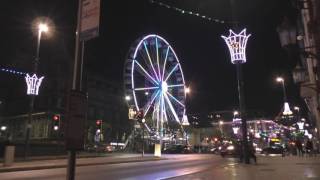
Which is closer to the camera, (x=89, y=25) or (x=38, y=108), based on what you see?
(x=89, y=25)

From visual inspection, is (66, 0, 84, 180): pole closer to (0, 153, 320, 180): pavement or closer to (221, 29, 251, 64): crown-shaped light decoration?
(0, 153, 320, 180): pavement

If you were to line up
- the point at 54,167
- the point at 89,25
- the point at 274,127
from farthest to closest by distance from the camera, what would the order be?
the point at 274,127
the point at 54,167
the point at 89,25

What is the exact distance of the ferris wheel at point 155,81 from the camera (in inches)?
1763

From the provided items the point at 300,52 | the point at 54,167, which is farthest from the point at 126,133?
the point at 300,52

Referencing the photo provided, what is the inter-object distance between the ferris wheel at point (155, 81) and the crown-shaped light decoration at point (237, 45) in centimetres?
2201

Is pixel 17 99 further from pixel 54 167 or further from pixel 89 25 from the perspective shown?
pixel 89 25

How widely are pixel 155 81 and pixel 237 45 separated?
25828 mm

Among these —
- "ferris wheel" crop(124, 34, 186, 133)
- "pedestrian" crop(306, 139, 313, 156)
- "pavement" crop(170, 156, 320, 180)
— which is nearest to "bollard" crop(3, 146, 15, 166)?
"pavement" crop(170, 156, 320, 180)

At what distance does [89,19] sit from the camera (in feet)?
22.0

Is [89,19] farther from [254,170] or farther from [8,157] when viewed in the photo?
[8,157]

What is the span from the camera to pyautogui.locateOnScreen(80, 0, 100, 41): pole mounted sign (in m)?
6.59

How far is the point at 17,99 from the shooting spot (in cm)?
8756

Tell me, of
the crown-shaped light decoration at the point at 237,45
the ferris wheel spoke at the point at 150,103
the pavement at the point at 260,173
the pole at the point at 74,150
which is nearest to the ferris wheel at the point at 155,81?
the ferris wheel spoke at the point at 150,103

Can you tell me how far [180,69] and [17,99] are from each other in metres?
49.5
